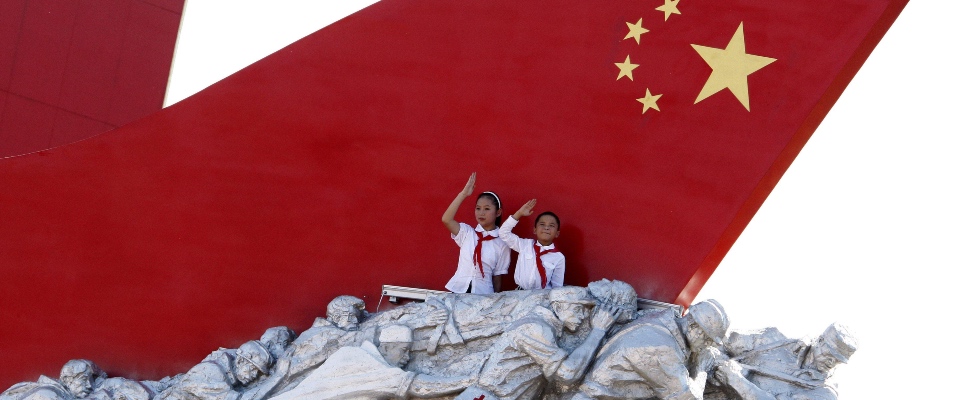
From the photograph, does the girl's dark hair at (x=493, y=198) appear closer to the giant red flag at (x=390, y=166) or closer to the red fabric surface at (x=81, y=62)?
the giant red flag at (x=390, y=166)

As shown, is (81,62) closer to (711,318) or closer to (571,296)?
(571,296)

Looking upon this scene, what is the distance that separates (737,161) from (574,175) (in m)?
0.92

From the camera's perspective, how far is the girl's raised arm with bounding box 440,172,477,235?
674 cm

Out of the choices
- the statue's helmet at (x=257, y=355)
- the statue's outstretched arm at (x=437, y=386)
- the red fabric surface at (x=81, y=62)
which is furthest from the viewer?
the red fabric surface at (x=81, y=62)

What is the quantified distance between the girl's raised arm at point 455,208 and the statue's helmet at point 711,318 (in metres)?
1.42

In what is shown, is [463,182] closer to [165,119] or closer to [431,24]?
[431,24]

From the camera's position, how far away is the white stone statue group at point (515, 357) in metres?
6.12

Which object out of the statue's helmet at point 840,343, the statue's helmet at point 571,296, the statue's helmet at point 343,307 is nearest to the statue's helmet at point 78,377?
the statue's helmet at point 343,307

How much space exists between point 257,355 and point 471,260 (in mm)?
1300

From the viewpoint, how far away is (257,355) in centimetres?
668

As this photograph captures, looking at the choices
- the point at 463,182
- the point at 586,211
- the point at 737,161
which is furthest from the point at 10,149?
the point at 737,161

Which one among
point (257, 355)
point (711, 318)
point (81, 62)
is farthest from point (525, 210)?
point (81, 62)

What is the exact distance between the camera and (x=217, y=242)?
7.11m

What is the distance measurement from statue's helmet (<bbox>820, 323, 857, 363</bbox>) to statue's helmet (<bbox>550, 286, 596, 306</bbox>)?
4.05ft
